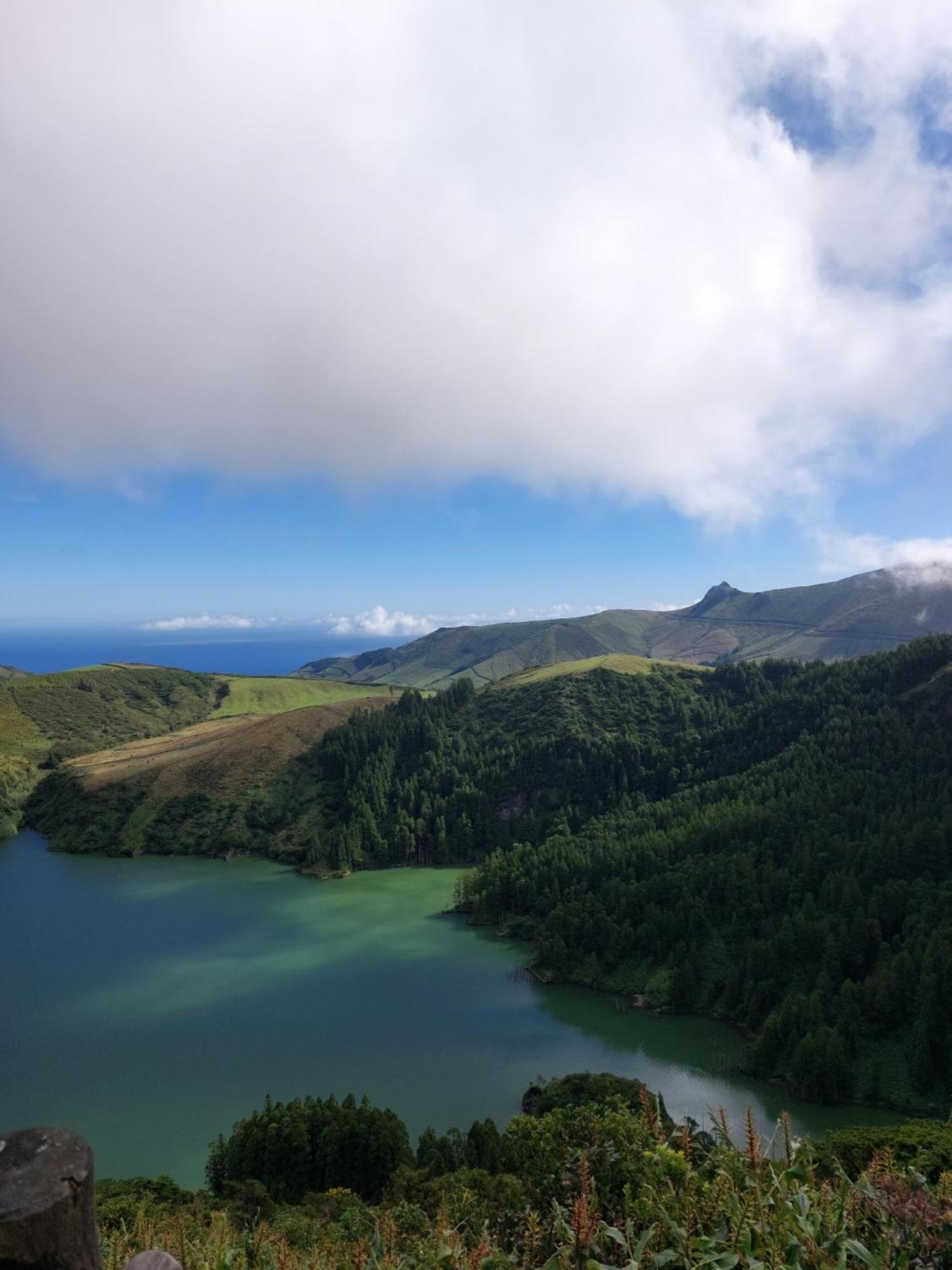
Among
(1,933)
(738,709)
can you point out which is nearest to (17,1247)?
(1,933)

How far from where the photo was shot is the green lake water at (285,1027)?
44094 millimetres

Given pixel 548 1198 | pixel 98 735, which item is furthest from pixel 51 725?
pixel 548 1198

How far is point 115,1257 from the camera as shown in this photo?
28.2 feet

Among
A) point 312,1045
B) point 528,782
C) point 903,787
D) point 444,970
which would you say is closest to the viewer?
point 312,1045

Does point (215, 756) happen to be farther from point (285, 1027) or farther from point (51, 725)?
point (285, 1027)

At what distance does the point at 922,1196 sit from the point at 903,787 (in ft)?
261

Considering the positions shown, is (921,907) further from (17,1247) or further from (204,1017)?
(17,1247)

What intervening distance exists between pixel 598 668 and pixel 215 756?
252 feet

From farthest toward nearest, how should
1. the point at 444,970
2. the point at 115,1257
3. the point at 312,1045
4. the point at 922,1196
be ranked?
the point at 444,970 < the point at 312,1045 < the point at 115,1257 < the point at 922,1196

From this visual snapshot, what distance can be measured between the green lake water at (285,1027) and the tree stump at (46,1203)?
44074mm

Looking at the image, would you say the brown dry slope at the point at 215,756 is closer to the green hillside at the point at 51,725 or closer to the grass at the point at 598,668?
the green hillside at the point at 51,725

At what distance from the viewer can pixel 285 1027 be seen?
54.2m

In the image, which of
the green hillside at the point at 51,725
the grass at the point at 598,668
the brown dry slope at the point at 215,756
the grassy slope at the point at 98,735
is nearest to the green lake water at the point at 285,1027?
the brown dry slope at the point at 215,756

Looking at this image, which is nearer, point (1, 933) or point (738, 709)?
point (1, 933)
